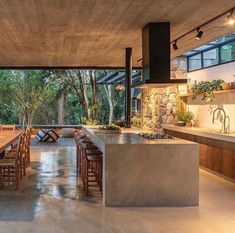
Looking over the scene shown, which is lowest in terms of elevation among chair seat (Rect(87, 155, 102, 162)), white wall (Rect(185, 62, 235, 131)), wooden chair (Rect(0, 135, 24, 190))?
wooden chair (Rect(0, 135, 24, 190))

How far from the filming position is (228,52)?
749 centimetres

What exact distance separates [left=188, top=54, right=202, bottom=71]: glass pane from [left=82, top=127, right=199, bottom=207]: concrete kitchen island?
442 centimetres

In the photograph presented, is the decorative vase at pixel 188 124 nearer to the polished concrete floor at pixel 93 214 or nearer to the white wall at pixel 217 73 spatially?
the white wall at pixel 217 73

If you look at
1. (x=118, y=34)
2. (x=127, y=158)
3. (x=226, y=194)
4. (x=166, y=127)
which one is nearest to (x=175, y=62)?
(x=166, y=127)

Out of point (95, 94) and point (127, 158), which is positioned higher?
point (95, 94)

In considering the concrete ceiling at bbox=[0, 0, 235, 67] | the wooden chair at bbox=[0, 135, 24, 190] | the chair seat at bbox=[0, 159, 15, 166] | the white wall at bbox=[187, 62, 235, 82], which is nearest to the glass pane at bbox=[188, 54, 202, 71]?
the white wall at bbox=[187, 62, 235, 82]

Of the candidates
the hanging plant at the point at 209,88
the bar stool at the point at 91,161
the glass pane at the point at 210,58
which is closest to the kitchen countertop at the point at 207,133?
the hanging plant at the point at 209,88

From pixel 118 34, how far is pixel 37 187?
2890mm

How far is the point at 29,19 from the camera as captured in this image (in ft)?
17.6

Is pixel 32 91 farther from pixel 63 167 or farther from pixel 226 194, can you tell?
pixel 226 194

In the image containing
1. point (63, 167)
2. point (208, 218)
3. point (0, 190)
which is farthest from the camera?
point (63, 167)

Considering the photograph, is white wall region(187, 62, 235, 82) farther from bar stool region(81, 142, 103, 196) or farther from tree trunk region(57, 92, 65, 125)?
tree trunk region(57, 92, 65, 125)

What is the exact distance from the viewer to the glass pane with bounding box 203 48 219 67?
26.4ft

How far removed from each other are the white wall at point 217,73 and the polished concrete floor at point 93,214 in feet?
7.13
